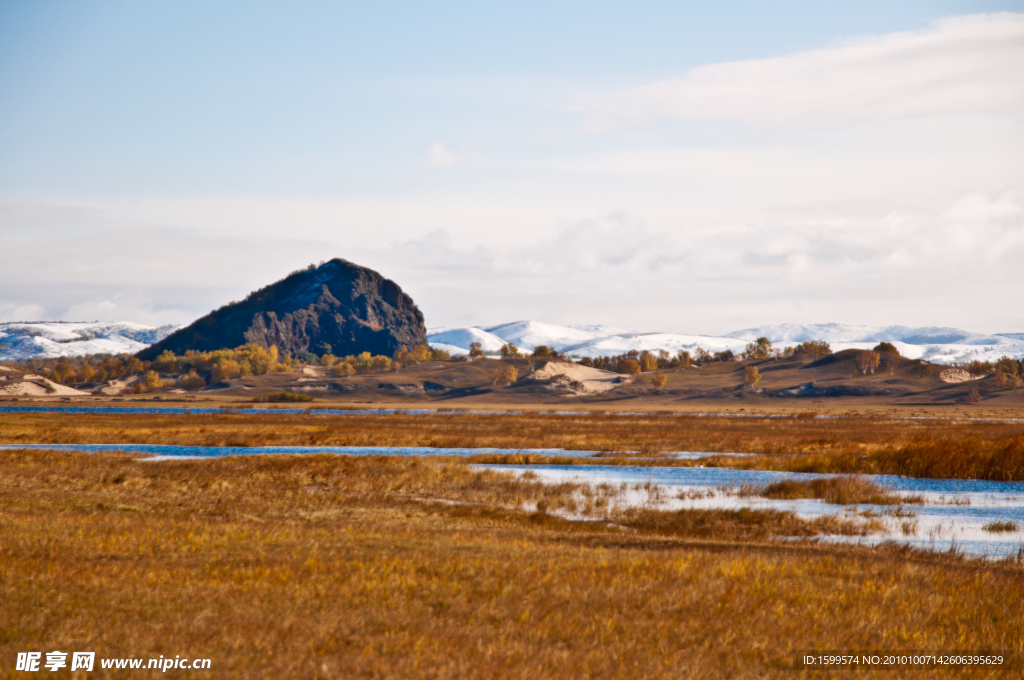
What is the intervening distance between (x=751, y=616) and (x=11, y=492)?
2793 cm

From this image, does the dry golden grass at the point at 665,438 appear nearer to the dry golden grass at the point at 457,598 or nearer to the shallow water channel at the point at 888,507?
the shallow water channel at the point at 888,507

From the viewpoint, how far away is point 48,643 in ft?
37.4

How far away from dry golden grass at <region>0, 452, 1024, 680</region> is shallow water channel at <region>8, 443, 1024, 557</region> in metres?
5.88

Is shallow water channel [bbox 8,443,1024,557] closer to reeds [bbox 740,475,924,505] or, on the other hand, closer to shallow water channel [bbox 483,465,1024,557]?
shallow water channel [bbox 483,465,1024,557]

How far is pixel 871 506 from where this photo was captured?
34500 mm

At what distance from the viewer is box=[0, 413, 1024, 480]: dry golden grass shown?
47.6m

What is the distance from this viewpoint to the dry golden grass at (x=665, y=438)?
47.6 m

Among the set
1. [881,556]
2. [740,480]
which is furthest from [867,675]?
[740,480]

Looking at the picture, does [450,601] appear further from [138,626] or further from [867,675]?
[867,675]

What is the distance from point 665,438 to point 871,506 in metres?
39.3

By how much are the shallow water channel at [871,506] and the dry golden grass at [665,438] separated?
8.59 ft

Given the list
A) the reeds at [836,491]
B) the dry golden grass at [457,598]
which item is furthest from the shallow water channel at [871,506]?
the dry golden grass at [457,598]

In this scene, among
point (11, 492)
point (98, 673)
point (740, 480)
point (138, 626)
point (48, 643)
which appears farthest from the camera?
point (740, 480)

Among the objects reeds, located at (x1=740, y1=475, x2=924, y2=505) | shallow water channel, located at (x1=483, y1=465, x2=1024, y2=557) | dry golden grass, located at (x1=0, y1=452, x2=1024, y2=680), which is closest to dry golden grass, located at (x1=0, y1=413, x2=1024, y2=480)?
shallow water channel, located at (x1=483, y1=465, x2=1024, y2=557)
